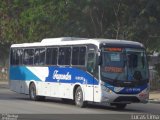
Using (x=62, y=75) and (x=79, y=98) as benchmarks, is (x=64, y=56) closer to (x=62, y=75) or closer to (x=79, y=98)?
(x=62, y=75)

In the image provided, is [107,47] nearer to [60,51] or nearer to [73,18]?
[60,51]

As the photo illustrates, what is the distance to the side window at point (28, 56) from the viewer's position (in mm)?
30609

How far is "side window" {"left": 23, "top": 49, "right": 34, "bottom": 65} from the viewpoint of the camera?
1205 inches

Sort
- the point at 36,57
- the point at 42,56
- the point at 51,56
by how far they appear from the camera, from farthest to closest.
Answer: the point at 36,57 → the point at 42,56 → the point at 51,56

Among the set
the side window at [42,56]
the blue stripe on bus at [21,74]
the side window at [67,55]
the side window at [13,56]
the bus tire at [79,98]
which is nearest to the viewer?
the bus tire at [79,98]

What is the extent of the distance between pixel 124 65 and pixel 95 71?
48.8 inches

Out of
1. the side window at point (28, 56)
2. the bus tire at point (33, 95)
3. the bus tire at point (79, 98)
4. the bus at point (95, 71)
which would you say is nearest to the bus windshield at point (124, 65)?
the bus at point (95, 71)

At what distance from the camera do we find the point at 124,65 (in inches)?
945

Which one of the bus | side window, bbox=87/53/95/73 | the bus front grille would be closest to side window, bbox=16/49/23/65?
the bus

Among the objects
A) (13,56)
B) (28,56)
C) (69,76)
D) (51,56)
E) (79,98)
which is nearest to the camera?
(79,98)

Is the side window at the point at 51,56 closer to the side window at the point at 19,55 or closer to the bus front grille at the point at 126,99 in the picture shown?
the side window at the point at 19,55

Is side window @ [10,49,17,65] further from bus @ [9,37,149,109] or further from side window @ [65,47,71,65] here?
side window @ [65,47,71,65]

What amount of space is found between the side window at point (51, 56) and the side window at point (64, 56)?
50cm

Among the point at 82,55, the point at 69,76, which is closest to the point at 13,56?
the point at 69,76
